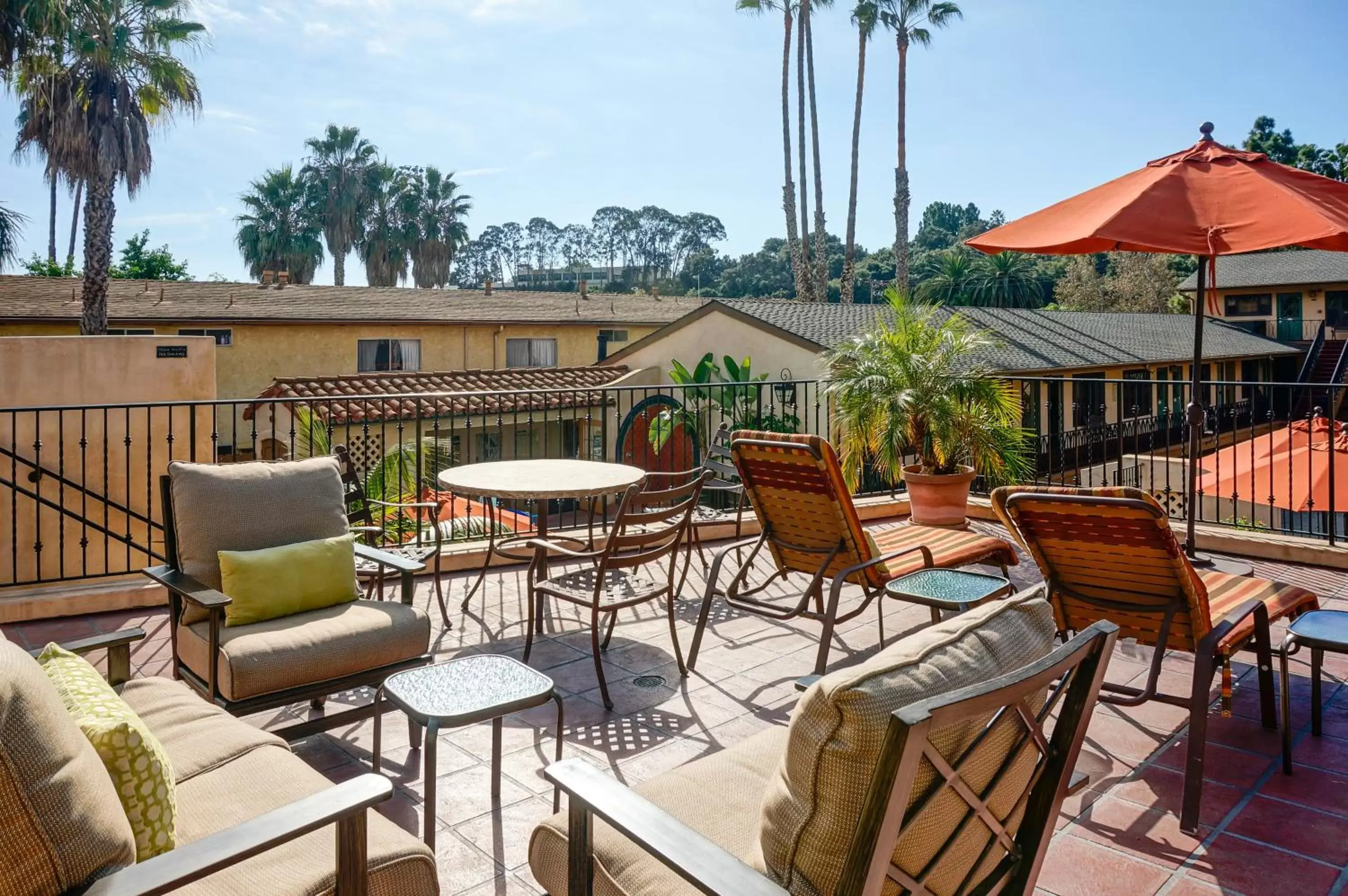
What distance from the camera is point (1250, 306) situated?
119 ft

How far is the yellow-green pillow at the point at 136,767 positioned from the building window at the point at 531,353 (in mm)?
21483

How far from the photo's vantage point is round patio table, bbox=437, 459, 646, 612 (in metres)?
4.42

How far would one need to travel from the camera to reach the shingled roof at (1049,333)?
55.7 ft

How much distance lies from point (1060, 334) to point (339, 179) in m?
27.4

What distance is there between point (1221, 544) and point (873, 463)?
2.66 meters

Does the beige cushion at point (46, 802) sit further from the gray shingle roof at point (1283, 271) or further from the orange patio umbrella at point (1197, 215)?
the gray shingle roof at point (1283, 271)

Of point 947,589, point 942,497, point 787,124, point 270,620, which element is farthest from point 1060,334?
point 270,620

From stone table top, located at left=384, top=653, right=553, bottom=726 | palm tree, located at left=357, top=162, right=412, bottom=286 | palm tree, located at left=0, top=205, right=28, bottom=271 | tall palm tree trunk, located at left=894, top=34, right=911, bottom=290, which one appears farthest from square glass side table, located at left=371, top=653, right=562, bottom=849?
palm tree, located at left=357, top=162, right=412, bottom=286

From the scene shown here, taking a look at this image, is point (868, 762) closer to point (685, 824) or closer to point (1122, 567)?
point (685, 824)

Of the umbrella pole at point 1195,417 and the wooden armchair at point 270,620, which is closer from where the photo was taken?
the wooden armchair at point 270,620

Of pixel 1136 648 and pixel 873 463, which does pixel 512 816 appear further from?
pixel 873 463

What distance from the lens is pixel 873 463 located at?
759 centimetres

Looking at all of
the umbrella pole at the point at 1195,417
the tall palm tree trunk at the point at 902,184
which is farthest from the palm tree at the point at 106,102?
the tall palm tree trunk at the point at 902,184

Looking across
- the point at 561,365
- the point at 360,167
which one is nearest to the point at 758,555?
the point at 561,365
